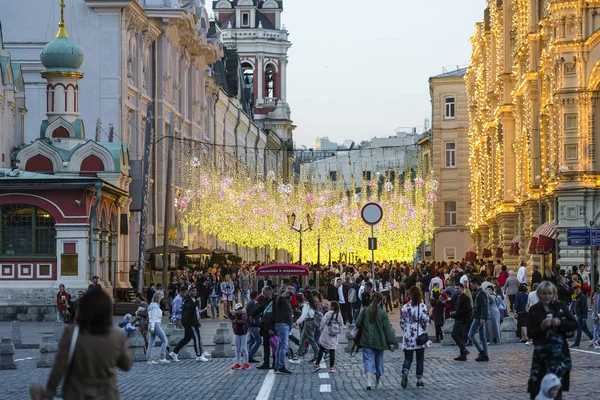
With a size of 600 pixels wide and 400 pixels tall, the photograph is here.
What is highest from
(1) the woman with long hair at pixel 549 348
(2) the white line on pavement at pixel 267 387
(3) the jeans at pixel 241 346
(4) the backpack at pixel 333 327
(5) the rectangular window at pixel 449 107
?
(5) the rectangular window at pixel 449 107

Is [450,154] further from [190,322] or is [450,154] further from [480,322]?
[480,322]

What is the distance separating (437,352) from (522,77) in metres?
36.1

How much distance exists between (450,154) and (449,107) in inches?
145

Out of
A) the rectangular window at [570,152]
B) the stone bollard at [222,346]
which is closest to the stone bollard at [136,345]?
the stone bollard at [222,346]

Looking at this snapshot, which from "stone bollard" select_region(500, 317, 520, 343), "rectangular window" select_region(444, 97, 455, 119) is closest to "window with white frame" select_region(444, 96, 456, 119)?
"rectangular window" select_region(444, 97, 455, 119)

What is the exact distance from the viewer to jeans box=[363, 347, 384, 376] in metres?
21.8

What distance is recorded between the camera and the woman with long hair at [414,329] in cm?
2161

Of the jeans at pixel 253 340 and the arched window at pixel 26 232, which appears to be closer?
the jeans at pixel 253 340

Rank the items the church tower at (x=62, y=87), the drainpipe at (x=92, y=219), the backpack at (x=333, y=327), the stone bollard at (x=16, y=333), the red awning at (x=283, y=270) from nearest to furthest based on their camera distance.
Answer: the backpack at (x=333, y=327) → the stone bollard at (x=16, y=333) → the drainpipe at (x=92, y=219) → the red awning at (x=283, y=270) → the church tower at (x=62, y=87)

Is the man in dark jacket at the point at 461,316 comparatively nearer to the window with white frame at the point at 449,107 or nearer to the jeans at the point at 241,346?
the jeans at the point at 241,346

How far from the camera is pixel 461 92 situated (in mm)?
106562

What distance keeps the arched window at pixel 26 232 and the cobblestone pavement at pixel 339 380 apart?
639 inches

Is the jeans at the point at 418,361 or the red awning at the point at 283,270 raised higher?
the red awning at the point at 283,270

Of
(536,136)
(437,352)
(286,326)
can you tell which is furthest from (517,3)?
(286,326)
